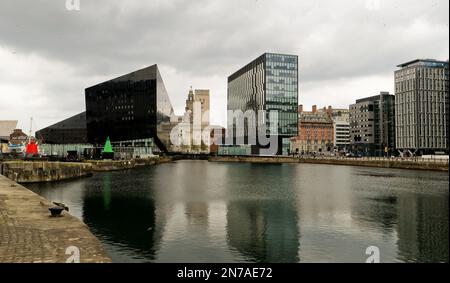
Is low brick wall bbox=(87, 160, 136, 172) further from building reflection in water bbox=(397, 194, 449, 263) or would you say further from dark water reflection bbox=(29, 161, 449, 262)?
Answer: building reflection in water bbox=(397, 194, 449, 263)

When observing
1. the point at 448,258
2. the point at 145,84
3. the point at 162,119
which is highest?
the point at 145,84

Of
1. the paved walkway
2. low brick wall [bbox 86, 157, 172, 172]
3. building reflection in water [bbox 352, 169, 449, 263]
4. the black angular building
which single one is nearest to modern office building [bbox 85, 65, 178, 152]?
the black angular building

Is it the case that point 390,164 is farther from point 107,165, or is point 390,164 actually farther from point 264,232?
point 264,232

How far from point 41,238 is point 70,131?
559 feet

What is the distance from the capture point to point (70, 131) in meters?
176

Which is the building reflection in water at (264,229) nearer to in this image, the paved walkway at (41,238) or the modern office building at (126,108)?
the paved walkway at (41,238)

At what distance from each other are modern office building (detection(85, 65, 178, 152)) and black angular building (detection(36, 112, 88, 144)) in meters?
10.2

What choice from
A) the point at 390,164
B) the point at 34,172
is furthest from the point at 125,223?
the point at 390,164

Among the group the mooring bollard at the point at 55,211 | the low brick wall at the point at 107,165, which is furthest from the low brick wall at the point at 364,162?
the mooring bollard at the point at 55,211

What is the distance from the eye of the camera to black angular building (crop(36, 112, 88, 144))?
17425 cm

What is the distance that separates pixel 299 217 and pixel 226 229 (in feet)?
27.3
